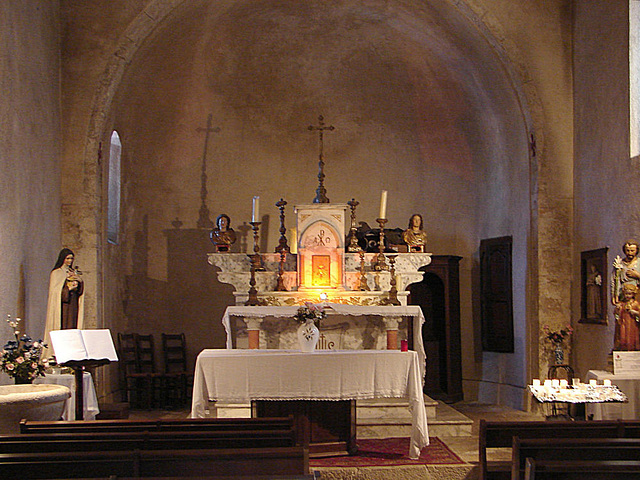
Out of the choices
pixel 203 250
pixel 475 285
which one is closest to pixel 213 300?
pixel 203 250

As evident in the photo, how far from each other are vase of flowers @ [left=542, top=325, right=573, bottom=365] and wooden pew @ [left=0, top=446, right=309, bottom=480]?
6.89 metres

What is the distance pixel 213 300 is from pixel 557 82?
6.04m

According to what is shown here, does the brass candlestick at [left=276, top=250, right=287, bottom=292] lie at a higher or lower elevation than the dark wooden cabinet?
higher

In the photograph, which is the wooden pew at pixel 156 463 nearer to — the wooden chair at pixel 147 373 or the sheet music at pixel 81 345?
the sheet music at pixel 81 345

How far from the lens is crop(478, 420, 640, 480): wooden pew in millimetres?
4859

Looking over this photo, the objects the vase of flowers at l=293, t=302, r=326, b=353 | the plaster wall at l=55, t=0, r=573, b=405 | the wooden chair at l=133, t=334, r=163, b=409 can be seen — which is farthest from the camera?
the wooden chair at l=133, t=334, r=163, b=409

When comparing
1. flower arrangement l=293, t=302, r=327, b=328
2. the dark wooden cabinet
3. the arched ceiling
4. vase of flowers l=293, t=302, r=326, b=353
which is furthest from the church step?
the arched ceiling

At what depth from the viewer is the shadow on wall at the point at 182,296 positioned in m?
11.9

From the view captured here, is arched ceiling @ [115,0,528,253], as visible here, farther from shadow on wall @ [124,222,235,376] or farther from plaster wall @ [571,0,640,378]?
plaster wall @ [571,0,640,378]

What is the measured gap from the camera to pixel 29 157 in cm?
864

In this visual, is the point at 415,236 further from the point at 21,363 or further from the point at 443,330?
the point at 21,363

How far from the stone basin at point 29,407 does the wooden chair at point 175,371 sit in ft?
16.0

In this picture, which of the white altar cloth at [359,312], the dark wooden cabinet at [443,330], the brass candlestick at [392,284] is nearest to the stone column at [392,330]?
the white altar cloth at [359,312]

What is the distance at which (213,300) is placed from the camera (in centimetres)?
1212
